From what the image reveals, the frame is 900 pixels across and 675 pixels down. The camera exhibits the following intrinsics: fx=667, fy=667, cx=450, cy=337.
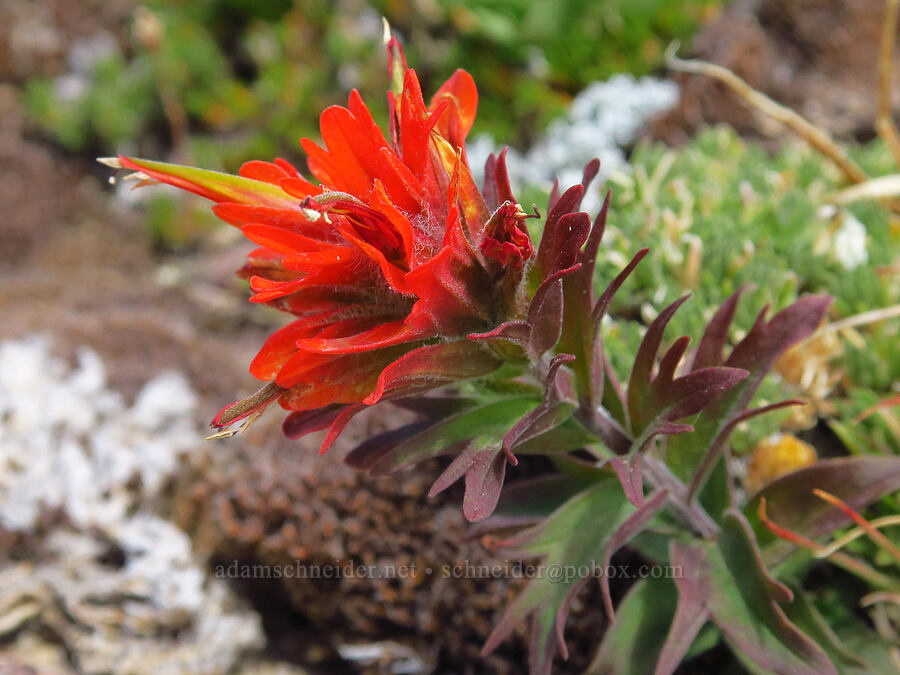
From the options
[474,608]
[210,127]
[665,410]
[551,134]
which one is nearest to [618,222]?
[665,410]

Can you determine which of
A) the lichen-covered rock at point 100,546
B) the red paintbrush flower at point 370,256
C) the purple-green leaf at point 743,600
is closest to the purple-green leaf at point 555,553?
the purple-green leaf at point 743,600

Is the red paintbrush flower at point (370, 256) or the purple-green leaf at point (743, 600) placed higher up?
the red paintbrush flower at point (370, 256)

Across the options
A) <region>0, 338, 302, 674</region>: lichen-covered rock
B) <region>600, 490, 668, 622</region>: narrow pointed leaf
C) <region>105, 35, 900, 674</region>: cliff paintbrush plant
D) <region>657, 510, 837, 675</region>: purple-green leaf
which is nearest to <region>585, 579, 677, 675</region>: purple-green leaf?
<region>105, 35, 900, 674</region>: cliff paintbrush plant

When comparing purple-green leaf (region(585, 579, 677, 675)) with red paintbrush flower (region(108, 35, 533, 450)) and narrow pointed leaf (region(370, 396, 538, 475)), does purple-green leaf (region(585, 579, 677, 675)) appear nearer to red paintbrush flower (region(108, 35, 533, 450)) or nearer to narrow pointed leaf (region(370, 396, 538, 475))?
narrow pointed leaf (region(370, 396, 538, 475))

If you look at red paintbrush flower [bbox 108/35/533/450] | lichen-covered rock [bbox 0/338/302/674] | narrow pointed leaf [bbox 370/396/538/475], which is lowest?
A: lichen-covered rock [bbox 0/338/302/674]

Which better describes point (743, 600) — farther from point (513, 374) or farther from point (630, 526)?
point (513, 374)

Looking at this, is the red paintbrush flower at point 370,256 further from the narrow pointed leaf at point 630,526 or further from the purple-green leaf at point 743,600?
the purple-green leaf at point 743,600

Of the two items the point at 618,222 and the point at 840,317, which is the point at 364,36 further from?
the point at 840,317

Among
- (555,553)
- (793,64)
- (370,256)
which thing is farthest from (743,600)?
(793,64)
